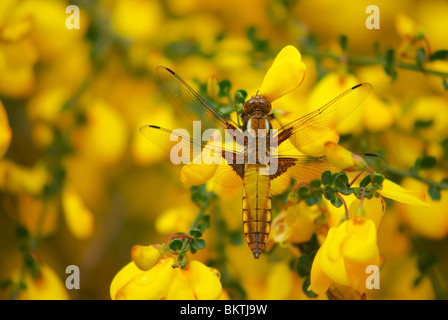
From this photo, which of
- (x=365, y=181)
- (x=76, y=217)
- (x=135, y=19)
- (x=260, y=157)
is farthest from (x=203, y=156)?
(x=135, y=19)

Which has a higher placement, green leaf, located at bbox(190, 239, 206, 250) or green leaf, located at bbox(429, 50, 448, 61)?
green leaf, located at bbox(429, 50, 448, 61)

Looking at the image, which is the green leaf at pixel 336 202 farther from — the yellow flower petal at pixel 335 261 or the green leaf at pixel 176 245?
the green leaf at pixel 176 245

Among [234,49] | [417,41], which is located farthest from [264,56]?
[417,41]

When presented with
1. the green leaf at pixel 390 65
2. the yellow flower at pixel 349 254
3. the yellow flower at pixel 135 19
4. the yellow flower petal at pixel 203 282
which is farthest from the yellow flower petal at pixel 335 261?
the yellow flower at pixel 135 19

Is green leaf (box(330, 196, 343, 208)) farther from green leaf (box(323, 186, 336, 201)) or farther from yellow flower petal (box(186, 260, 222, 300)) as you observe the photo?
yellow flower petal (box(186, 260, 222, 300))

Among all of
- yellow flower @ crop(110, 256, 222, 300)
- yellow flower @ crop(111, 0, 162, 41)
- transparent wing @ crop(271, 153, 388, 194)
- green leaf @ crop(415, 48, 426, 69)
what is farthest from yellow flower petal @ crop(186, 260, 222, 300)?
yellow flower @ crop(111, 0, 162, 41)

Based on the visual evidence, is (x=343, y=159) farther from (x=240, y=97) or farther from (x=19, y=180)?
(x=19, y=180)
